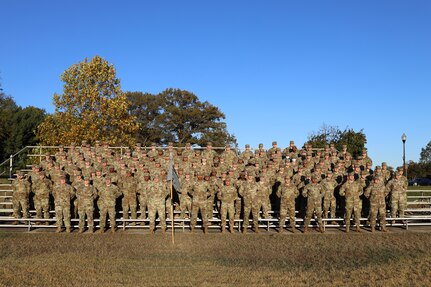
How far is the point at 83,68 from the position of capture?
33.6 m

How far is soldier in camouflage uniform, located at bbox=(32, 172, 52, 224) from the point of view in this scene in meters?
17.1

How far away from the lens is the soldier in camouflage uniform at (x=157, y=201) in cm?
1638

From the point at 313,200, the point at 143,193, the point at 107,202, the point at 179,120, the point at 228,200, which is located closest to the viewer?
the point at 107,202

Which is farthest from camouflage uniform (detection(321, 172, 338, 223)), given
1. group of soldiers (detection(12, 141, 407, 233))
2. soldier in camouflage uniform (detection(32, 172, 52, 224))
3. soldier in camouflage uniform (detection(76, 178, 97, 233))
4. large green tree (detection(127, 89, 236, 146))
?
large green tree (detection(127, 89, 236, 146))

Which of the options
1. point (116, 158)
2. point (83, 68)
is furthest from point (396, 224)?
point (83, 68)

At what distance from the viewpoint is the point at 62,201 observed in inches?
642

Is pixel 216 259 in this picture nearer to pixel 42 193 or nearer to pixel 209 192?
pixel 209 192

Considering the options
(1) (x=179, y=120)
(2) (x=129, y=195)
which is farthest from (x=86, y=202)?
(1) (x=179, y=120)

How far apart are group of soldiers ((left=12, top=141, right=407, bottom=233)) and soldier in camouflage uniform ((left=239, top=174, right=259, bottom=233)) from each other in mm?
36

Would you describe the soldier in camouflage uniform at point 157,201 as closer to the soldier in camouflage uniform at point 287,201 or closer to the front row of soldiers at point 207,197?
the front row of soldiers at point 207,197

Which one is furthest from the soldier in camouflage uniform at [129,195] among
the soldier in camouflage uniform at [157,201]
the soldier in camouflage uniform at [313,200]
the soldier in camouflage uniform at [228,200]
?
the soldier in camouflage uniform at [313,200]

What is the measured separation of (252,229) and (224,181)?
7.37 feet

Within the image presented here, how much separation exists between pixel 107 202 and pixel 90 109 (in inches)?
736

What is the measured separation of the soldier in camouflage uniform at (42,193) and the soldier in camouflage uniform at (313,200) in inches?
370
